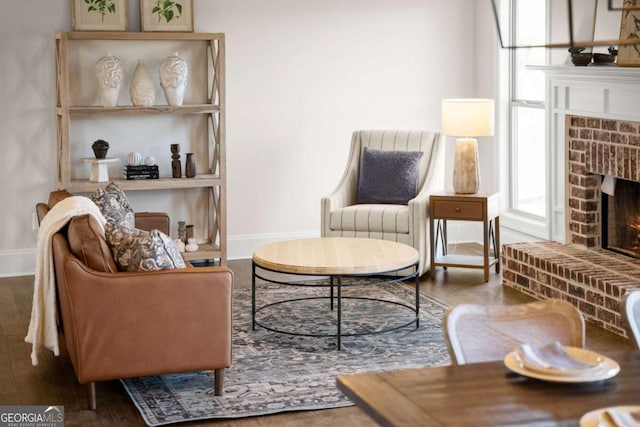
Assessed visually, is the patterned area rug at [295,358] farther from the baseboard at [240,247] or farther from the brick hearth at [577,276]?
the baseboard at [240,247]

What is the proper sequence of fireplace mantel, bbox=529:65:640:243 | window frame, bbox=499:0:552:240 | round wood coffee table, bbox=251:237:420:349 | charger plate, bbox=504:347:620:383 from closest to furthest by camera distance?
charger plate, bbox=504:347:620:383
round wood coffee table, bbox=251:237:420:349
fireplace mantel, bbox=529:65:640:243
window frame, bbox=499:0:552:240

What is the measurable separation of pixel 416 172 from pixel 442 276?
2.50 ft

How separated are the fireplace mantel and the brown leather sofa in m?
2.80

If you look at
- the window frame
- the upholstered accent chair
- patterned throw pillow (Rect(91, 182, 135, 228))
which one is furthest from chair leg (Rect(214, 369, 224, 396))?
the window frame

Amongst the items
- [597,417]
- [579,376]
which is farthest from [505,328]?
[597,417]

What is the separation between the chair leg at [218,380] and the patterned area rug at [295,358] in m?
0.03

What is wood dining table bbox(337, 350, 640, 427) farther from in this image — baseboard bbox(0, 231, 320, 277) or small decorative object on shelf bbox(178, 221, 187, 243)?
baseboard bbox(0, 231, 320, 277)

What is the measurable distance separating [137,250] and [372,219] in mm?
2679

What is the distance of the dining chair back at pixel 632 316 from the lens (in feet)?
8.37

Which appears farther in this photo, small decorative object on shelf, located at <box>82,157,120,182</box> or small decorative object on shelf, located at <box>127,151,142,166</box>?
small decorative object on shelf, located at <box>127,151,142,166</box>

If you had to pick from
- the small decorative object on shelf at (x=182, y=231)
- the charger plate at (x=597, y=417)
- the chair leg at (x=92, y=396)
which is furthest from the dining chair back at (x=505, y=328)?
the small decorative object on shelf at (x=182, y=231)

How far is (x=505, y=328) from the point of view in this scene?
2.61 m

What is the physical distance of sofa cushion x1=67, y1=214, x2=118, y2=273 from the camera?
13.2 ft

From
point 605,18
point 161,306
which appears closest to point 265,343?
point 161,306
